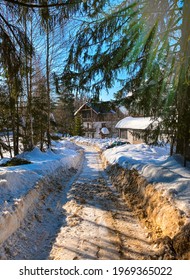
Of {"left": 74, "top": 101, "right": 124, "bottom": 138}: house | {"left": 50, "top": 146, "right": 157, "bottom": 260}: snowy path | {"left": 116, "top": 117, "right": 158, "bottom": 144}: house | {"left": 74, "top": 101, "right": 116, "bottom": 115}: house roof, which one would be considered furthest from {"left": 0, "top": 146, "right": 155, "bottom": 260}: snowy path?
{"left": 74, "top": 101, "right": 124, "bottom": 138}: house

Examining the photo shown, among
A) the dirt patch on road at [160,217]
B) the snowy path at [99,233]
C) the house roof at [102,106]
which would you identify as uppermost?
the house roof at [102,106]

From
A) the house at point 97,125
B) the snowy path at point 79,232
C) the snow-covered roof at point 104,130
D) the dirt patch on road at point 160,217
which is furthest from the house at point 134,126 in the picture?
the snowy path at point 79,232

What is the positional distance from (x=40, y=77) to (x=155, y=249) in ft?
53.0

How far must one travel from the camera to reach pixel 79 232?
445 cm

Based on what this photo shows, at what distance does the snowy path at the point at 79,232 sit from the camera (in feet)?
12.0

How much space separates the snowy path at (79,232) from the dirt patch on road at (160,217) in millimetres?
252

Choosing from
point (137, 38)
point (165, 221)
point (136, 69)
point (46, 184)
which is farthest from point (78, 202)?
point (137, 38)

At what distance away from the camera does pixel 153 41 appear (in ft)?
20.1

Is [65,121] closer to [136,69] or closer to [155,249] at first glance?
[136,69]

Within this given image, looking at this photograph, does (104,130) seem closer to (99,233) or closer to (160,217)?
(160,217)

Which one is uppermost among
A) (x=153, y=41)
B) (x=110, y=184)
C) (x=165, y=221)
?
(x=153, y=41)

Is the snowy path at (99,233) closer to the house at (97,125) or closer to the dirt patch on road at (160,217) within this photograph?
the dirt patch on road at (160,217)

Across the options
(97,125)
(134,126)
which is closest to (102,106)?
(134,126)
